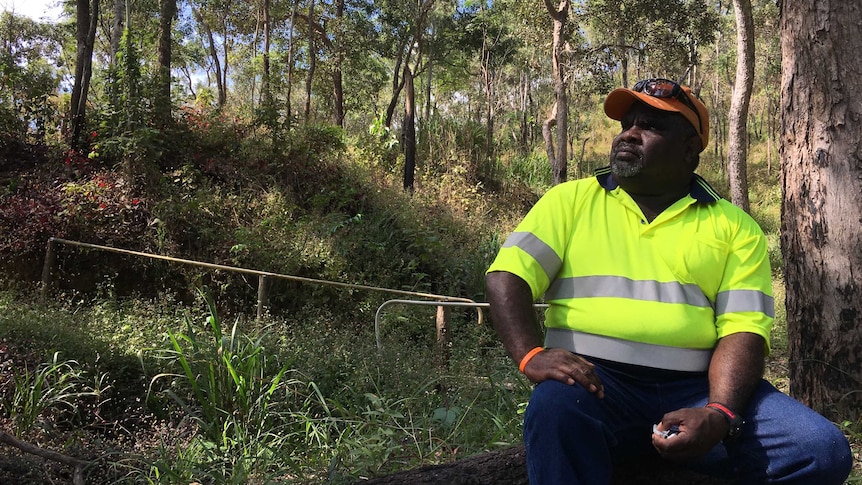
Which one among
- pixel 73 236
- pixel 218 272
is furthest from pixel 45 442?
pixel 73 236

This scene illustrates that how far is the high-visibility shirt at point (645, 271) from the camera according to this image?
1.69m

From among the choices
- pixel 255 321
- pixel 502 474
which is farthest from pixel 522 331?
pixel 255 321

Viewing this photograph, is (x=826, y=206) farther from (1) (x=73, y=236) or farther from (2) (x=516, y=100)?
(2) (x=516, y=100)

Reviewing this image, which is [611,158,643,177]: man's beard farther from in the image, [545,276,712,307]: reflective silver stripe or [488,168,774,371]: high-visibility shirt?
[545,276,712,307]: reflective silver stripe

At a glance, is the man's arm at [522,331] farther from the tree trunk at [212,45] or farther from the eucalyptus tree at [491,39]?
the tree trunk at [212,45]

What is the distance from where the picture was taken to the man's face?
188cm

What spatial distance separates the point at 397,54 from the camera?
1661 centimetres

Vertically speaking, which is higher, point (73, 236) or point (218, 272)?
point (73, 236)

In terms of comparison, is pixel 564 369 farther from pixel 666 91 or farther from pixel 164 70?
pixel 164 70

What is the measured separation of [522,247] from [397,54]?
51.8 feet

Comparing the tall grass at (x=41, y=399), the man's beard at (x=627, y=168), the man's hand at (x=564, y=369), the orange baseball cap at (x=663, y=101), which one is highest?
the orange baseball cap at (x=663, y=101)

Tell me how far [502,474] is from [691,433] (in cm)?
70

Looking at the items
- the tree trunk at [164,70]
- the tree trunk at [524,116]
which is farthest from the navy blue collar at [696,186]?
the tree trunk at [524,116]

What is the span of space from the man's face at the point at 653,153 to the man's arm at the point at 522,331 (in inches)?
21.0
